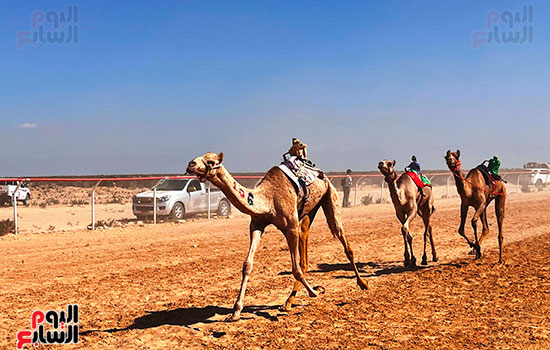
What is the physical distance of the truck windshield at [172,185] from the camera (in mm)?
21770

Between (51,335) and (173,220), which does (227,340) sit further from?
(173,220)

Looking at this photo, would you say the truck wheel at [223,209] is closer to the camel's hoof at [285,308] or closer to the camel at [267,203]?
the camel at [267,203]

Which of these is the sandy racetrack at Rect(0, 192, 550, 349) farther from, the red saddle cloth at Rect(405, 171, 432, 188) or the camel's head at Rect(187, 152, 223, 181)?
the camel's head at Rect(187, 152, 223, 181)

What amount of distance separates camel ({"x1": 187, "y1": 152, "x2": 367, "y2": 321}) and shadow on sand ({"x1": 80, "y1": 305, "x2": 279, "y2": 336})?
391 millimetres

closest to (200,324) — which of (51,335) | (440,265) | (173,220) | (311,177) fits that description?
(51,335)

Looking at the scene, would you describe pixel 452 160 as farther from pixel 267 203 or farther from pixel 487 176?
pixel 267 203

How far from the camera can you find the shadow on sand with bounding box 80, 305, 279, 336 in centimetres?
654

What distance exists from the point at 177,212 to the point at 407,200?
12.6m

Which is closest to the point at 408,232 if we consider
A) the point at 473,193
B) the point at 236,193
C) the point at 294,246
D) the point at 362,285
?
the point at 473,193

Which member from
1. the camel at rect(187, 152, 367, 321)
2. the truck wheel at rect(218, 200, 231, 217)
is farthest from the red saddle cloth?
the truck wheel at rect(218, 200, 231, 217)

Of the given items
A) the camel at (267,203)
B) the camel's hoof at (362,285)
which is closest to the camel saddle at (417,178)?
the camel's hoof at (362,285)

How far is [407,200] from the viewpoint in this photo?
430 inches

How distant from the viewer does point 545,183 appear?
47.4m

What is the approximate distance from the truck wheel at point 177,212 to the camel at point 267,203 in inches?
550
